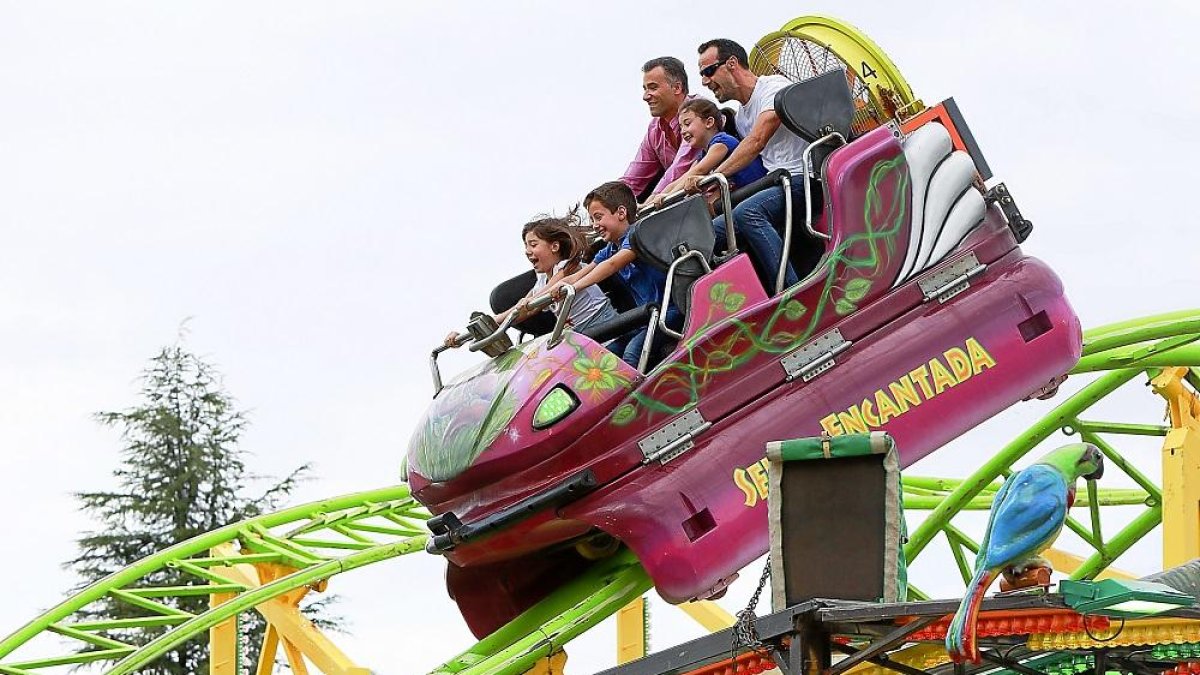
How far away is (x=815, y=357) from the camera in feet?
28.3

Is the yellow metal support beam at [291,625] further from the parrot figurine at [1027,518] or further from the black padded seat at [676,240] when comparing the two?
the parrot figurine at [1027,518]

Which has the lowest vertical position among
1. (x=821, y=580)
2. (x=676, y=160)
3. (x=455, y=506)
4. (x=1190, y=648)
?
(x=1190, y=648)

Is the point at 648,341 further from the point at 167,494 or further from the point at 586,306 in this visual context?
the point at 167,494

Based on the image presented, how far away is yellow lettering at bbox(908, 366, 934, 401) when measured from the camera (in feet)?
28.6

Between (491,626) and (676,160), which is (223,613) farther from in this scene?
(676,160)

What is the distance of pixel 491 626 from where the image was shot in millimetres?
9219

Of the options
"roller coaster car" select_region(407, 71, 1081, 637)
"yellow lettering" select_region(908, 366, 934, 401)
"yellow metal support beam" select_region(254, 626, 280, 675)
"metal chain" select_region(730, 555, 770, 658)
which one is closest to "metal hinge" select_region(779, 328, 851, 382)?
"roller coaster car" select_region(407, 71, 1081, 637)

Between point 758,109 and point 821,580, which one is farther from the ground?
point 758,109

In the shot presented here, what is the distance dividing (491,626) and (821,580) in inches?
116

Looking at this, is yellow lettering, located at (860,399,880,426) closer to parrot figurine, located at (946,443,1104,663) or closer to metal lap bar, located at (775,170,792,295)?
metal lap bar, located at (775,170,792,295)

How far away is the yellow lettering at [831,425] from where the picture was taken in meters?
8.55

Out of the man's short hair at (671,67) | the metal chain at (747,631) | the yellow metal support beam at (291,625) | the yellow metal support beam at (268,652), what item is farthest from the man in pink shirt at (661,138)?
the yellow metal support beam at (268,652)

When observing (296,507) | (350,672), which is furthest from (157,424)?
(350,672)

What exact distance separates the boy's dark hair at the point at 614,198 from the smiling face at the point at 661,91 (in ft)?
1.98
